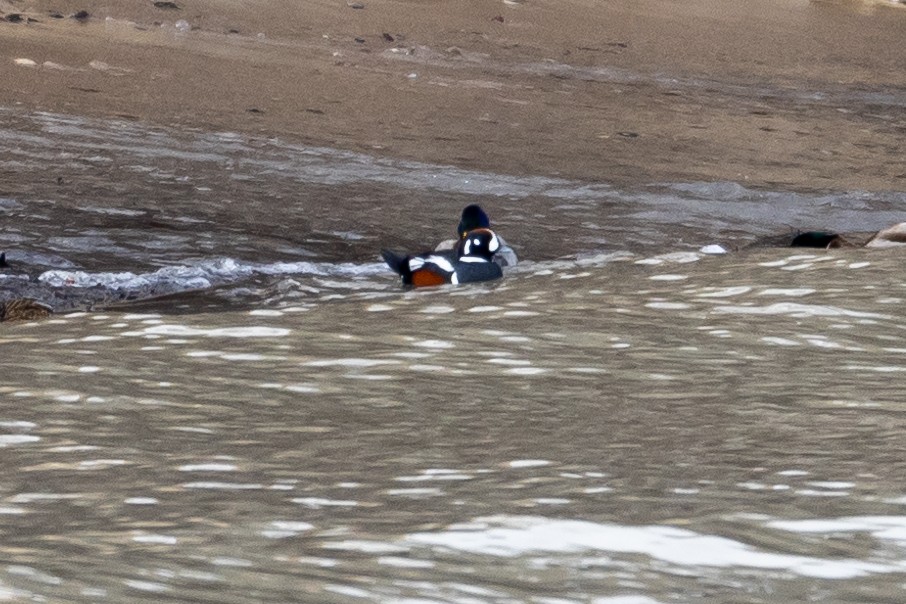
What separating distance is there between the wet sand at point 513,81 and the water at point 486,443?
22.4ft

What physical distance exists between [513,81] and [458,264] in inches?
386

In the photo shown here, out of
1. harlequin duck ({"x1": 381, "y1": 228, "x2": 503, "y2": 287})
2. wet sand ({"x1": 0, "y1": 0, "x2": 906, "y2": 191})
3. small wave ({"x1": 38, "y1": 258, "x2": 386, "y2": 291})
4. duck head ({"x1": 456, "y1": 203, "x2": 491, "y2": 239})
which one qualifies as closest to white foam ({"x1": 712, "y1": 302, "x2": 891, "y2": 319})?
harlequin duck ({"x1": 381, "y1": 228, "x2": 503, "y2": 287})

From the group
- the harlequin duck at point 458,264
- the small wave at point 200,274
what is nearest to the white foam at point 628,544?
the harlequin duck at point 458,264

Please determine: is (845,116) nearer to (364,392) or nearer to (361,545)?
(364,392)

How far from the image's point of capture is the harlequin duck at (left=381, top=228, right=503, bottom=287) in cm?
539

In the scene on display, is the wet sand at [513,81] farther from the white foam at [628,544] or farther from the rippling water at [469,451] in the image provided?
the white foam at [628,544]

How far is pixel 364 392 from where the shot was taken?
2.64m

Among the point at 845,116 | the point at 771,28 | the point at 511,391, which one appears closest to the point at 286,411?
the point at 511,391

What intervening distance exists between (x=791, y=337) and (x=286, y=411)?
1166 mm

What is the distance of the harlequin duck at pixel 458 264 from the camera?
5387 mm

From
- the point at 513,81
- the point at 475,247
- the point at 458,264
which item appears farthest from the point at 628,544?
the point at 513,81

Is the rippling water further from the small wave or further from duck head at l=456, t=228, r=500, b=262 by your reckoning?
the small wave

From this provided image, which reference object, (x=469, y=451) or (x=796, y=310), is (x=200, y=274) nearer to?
(x=796, y=310)

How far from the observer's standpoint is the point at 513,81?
49.3ft
